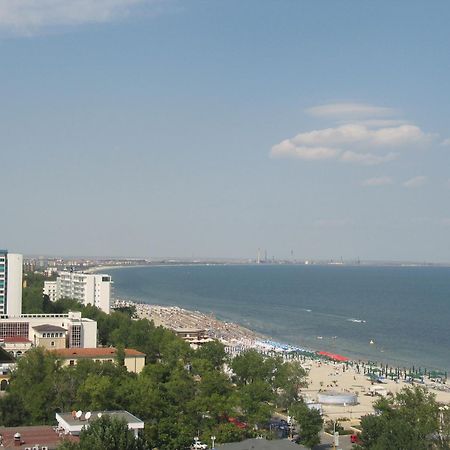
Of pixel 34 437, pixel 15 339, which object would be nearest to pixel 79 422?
pixel 34 437

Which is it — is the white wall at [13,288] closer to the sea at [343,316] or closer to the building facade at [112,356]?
the building facade at [112,356]

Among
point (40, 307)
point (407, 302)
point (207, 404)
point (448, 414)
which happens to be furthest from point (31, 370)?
point (407, 302)

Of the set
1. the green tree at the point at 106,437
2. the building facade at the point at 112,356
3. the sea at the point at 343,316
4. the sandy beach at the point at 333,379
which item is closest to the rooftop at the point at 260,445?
the green tree at the point at 106,437

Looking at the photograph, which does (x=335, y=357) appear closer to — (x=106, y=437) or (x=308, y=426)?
(x=308, y=426)

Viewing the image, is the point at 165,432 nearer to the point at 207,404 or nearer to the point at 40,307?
the point at 207,404

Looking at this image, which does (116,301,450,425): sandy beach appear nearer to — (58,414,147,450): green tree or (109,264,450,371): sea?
(109,264,450,371): sea

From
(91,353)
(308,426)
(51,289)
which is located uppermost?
(51,289)
